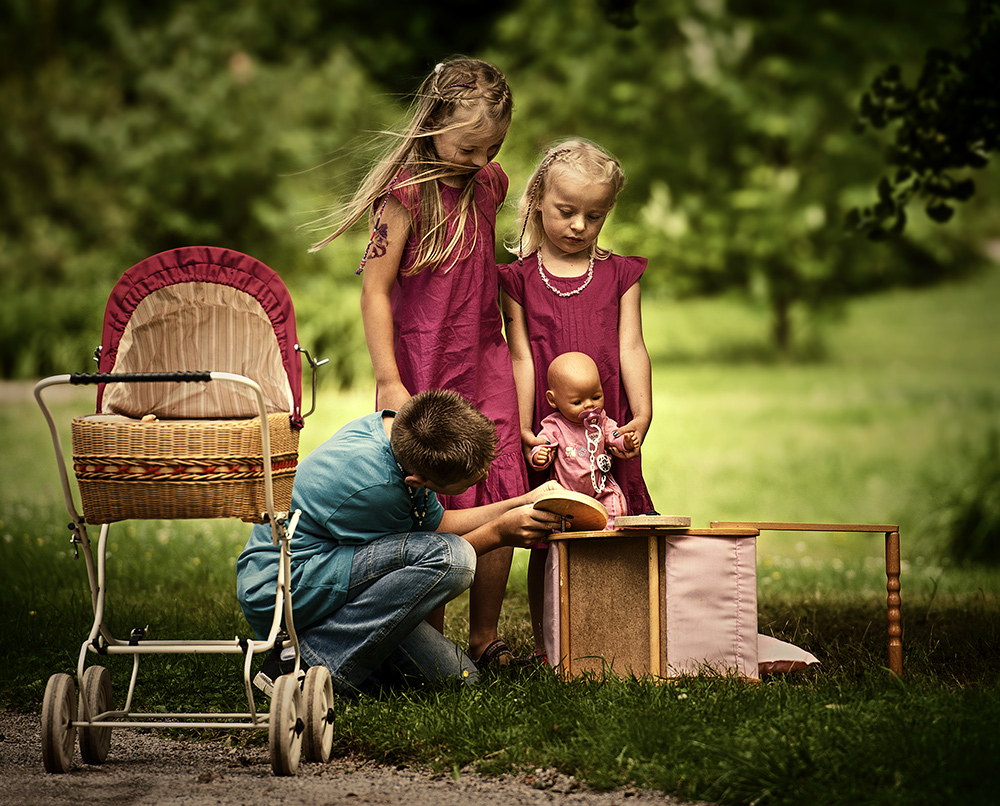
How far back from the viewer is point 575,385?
362cm

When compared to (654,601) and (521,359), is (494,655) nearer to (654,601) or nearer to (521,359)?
(654,601)

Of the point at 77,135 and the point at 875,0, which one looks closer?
→ the point at 77,135

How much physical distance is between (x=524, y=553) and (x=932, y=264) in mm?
12485

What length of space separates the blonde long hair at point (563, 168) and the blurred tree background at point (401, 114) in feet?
30.5

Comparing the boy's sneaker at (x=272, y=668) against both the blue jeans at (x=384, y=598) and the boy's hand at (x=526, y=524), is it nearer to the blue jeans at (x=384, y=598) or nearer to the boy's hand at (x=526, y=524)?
the blue jeans at (x=384, y=598)

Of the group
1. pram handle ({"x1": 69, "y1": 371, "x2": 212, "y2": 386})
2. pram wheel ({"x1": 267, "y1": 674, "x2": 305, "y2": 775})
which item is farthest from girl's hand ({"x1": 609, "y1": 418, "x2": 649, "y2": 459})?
A: pram handle ({"x1": 69, "y1": 371, "x2": 212, "y2": 386})

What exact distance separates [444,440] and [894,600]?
145 cm

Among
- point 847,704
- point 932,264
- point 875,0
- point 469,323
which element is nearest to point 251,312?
point 469,323

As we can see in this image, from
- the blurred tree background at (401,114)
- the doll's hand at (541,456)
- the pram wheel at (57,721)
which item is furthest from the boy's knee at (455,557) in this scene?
the blurred tree background at (401,114)

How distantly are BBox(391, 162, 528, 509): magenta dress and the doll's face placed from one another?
0.53 feet

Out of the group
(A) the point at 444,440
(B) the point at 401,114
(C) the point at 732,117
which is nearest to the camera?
(A) the point at 444,440

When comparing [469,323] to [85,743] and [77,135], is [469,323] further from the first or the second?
[77,135]

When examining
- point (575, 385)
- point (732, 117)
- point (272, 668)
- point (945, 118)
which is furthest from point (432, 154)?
point (732, 117)

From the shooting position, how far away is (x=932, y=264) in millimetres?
16844
